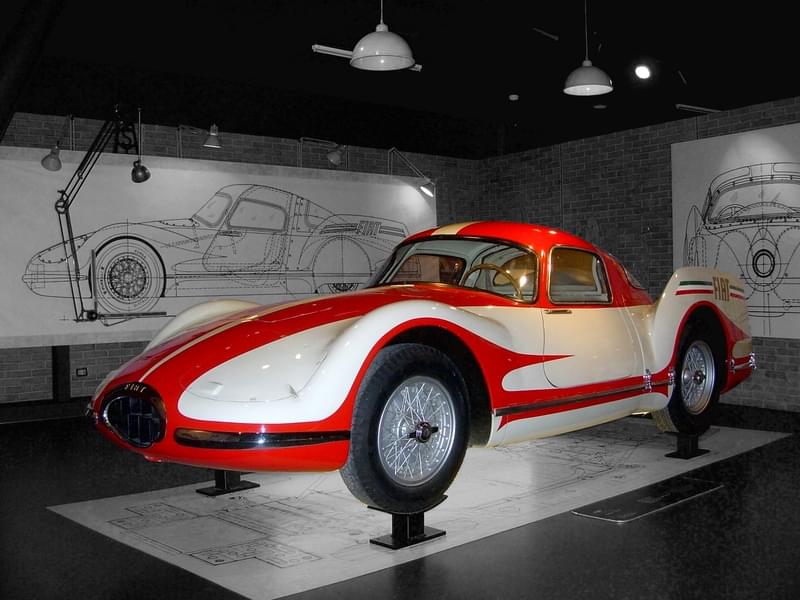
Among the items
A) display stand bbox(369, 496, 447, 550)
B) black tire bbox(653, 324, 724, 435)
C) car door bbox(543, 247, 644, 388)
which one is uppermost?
car door bbox(543, 247, 644, 388)

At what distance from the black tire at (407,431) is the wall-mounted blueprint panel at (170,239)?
522 centimetres

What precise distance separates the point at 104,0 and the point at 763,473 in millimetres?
5475

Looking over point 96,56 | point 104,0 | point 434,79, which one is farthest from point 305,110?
Answer: point 104,0

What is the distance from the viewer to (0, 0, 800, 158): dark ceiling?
19.4ft

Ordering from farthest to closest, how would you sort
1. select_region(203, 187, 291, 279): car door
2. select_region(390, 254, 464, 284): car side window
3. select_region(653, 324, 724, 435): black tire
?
select_region(203, 187, 291, 279): car door < select_region(653, 324, 724, 435): black tire < select_region(390, 254, 464, 284): car side window

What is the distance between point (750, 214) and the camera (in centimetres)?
796

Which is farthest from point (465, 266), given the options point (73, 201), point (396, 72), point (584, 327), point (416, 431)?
point (73, 201)

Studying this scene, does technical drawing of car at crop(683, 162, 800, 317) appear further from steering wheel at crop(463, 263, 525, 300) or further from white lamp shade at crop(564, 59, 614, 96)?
steering wheel at crop(463, 263, 525, 300)

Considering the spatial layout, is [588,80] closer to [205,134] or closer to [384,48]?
[384,48]

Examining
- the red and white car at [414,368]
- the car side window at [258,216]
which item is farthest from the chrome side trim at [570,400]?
the car side window at [258,216]

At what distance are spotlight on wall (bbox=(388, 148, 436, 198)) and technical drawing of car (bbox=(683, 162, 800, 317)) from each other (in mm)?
3237

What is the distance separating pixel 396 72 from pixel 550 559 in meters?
5.31

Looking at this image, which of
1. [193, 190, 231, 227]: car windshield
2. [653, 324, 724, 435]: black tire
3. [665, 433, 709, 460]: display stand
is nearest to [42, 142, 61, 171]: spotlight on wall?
[193, 190, 231, 227]: car windshield

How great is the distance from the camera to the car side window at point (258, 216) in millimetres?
8508
